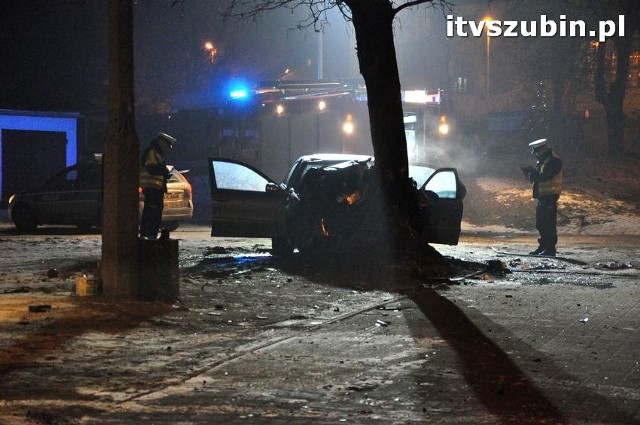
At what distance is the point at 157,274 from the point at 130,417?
4654 mm

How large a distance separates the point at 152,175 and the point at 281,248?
2.36 m

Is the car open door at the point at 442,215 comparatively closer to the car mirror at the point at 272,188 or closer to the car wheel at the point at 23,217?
the car mirror at the point at 272,188

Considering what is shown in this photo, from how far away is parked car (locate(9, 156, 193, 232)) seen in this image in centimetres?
2095

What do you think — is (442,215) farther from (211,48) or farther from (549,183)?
(211,48)

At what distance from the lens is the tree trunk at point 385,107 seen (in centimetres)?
1359

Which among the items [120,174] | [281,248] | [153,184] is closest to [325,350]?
[120,174]

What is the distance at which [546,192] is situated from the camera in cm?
1709

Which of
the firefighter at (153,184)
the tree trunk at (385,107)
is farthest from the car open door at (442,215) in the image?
the firefighter at (153,184)

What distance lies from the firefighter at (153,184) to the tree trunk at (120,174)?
549 centimetres

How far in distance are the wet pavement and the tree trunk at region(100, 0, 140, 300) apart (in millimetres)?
355

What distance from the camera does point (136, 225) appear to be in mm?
10344

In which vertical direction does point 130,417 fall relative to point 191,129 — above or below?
below

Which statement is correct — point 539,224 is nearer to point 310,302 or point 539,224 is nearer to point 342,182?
point 342,182

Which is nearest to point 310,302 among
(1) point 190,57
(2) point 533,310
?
(2) point 533,310
